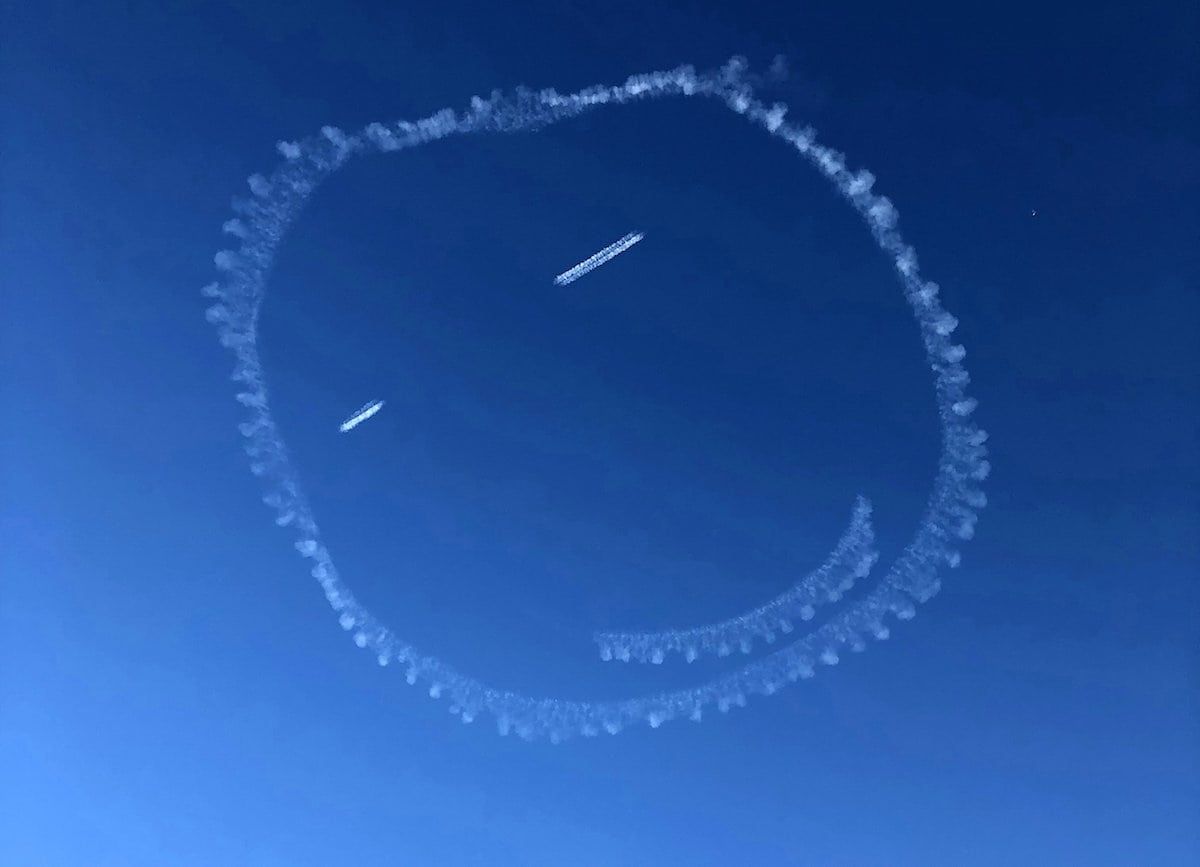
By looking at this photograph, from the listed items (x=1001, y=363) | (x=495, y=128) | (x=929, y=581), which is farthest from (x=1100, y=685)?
(x=495, y=128)

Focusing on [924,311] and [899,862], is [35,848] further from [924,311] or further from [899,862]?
[924,311]

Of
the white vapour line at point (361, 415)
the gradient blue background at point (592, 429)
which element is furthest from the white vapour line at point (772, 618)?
the white vapour line at point (361, 415)

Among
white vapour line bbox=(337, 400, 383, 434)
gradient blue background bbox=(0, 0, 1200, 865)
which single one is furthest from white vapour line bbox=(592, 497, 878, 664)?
white vapour line bbox=(337, 400, 383, 434)

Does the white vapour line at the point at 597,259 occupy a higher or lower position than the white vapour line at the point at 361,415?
higher

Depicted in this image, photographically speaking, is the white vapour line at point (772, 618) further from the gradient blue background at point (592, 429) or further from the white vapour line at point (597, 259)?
the white vapour line at point (597, 259)

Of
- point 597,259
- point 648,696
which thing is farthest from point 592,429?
point 648,696

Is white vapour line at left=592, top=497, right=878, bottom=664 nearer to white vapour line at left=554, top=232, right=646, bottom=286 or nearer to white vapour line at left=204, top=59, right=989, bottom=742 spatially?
white vapour line at left=204, top=59, right=989, bottom=742
